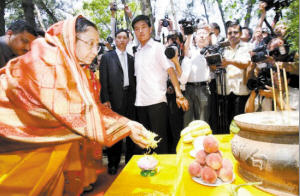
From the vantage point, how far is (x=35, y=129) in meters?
1.30

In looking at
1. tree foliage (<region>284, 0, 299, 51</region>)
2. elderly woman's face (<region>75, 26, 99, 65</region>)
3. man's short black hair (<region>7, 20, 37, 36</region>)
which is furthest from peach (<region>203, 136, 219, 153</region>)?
man's short black hair (<region>7, 20, 37, 36</region>)

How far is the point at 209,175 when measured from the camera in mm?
959

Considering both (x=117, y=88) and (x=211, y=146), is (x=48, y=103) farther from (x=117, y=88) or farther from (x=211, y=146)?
(x=117, y=88)

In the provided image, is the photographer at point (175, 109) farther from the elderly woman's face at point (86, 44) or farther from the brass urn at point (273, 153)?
the brass urn at point (273, 153)

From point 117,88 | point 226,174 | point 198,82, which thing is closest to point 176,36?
point 198,82

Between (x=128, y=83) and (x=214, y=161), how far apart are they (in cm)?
202

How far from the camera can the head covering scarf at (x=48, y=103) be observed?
123cm

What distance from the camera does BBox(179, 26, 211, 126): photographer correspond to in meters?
2.77

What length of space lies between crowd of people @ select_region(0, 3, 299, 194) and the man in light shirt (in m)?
0.01

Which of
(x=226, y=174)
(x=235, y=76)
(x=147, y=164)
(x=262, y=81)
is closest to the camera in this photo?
(x=226, y=174)

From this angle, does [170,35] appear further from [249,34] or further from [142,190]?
[142,190]

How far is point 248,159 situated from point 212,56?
179 centimetres

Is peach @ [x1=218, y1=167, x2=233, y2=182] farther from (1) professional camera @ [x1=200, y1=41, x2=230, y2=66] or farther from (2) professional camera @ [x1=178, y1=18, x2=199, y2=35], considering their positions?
(2) professional camera @ [x1=178, y1=18, x2=199, y2=35]

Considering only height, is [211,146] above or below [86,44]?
below
